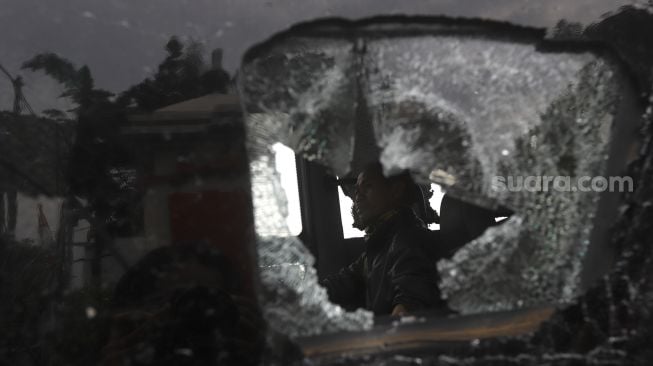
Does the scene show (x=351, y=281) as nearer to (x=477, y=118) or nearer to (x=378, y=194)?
(x=378, y=194)

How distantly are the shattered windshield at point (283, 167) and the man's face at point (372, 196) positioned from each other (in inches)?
50.1

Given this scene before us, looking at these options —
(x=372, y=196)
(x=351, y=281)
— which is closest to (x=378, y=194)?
(x=372, y=196)

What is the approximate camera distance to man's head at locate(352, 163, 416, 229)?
9.47 ft

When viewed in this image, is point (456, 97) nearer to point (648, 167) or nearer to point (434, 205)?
point (648, 167)

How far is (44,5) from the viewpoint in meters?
1.32

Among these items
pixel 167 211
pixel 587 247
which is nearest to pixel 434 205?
pixel 587 247

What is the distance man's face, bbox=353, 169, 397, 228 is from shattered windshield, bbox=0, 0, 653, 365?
127 centimetres

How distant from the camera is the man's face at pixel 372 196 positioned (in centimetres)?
289

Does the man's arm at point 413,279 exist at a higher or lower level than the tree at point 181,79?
lower

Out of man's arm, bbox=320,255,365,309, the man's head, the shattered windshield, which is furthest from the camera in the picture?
the man's head

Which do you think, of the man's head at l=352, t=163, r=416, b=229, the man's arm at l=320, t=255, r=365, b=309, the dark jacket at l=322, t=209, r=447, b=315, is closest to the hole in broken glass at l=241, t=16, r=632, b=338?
the dark jacket at l=322, t=209, r=447, b=315

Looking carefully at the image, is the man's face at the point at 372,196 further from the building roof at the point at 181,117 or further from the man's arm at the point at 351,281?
the building roof at the point at 181,117

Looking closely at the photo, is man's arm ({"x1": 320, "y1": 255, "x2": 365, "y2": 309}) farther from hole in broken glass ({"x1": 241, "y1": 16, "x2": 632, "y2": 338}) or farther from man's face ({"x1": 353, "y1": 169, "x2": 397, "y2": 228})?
hole in broken glass ({"x1": 241, "y1": 16, "x2": 632, "y2": 338})

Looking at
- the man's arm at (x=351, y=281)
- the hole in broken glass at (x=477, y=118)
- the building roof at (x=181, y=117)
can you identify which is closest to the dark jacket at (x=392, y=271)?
the man's arm at (x=351, y=281)
